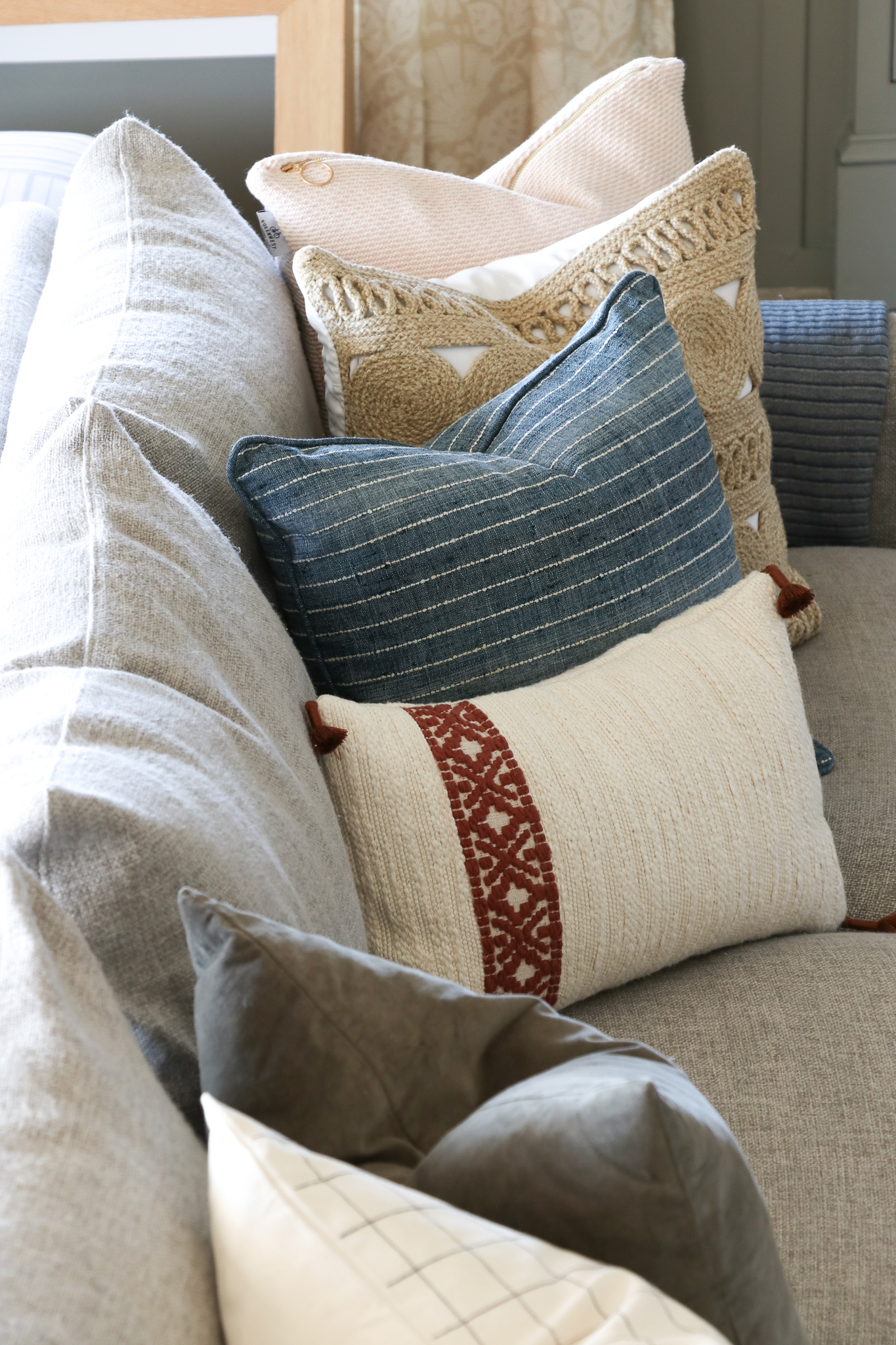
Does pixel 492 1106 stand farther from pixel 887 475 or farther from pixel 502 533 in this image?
pixel 887 475

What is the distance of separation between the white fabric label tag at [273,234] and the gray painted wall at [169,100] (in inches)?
26.5

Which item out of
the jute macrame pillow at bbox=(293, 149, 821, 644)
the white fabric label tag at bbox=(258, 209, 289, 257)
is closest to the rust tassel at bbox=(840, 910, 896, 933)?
the jute macrame pillow at bbox=(293, 149, 821, 644)

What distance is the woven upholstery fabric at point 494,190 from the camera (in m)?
1.12

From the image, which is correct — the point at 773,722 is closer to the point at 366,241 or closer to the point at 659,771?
the point at 659,771

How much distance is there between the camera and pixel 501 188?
1238 mm

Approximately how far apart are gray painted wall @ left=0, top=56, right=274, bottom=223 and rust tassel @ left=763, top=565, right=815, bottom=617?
A: 4.13 ft

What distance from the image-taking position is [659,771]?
77 centimetres

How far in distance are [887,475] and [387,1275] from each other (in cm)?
135

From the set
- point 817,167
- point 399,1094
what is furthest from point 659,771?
point 817,167

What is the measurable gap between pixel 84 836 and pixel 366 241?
33.1 inches

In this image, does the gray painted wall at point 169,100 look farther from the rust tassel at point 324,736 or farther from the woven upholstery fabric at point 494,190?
the rust tassel at point 324,736

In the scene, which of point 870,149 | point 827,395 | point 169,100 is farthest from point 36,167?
point 870,149

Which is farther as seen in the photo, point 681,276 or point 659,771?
point 681,276

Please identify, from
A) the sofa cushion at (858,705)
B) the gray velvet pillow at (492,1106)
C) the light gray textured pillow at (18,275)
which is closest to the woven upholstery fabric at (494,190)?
the light gray textured pillow at (18,275)
